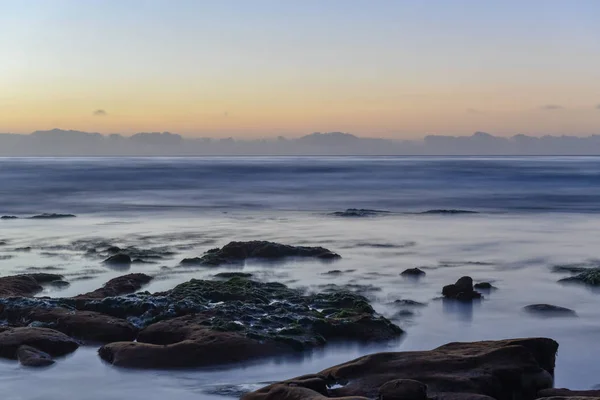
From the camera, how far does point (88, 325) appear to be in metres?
14.0

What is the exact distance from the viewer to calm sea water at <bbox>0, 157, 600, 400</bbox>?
11.8 meters

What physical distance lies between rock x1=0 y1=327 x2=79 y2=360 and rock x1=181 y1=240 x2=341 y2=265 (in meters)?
10.2

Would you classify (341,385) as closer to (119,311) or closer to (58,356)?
(58,356)

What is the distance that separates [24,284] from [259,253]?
8.27m

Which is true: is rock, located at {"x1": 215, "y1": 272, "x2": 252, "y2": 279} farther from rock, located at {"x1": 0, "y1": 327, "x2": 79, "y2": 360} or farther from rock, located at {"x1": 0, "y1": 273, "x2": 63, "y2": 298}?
rock, located at {"x1": 0, "y1": 327, "x2": 79, "y2": 360}

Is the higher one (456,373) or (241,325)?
(456,373)

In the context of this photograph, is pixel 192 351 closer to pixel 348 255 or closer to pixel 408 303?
pixel 408 303

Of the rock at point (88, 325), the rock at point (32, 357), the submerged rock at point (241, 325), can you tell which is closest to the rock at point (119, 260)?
the submerged rock at point (241, 325)

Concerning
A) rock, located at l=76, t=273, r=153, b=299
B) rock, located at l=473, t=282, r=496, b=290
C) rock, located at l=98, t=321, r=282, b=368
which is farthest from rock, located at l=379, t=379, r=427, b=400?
rock, located at l=473, t=282, r=496, b=290

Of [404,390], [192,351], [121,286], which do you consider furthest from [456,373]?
[121,286]

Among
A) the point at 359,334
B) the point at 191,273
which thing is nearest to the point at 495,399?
the point at 359,334

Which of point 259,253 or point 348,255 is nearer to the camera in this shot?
point 259,253

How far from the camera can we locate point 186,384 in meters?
11.3

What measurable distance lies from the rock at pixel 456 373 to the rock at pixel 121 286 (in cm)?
766
